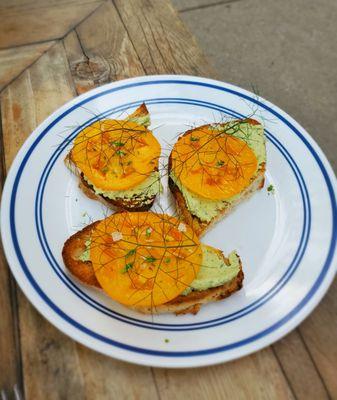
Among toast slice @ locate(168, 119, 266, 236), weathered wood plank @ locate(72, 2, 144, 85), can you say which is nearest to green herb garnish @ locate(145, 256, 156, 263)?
toast slice @ locate(168, 119, 266, 236)

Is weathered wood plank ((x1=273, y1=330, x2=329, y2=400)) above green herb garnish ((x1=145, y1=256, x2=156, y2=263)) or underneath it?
underneath

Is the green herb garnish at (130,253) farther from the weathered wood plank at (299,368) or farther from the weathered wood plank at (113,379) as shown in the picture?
the weathered wood plank at (299,368)

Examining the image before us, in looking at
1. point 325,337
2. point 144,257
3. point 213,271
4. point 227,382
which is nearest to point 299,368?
point 325,337

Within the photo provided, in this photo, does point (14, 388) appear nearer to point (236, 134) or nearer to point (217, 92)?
point (236, 134)

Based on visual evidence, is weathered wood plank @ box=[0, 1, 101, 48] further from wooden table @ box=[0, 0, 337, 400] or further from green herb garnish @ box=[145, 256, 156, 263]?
green herb garnish @ box=[145, 256, 156, 263]

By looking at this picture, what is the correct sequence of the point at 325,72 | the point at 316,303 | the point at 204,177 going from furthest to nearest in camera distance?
the point at 325,72 → the point at 204,177 → the point at 316,303

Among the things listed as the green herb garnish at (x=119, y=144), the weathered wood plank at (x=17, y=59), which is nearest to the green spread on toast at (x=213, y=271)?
the green herb garnish at (x=119, y=144)

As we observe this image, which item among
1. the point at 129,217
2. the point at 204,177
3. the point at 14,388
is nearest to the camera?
the point at 14,388

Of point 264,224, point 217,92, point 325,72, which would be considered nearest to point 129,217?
point 264,224
